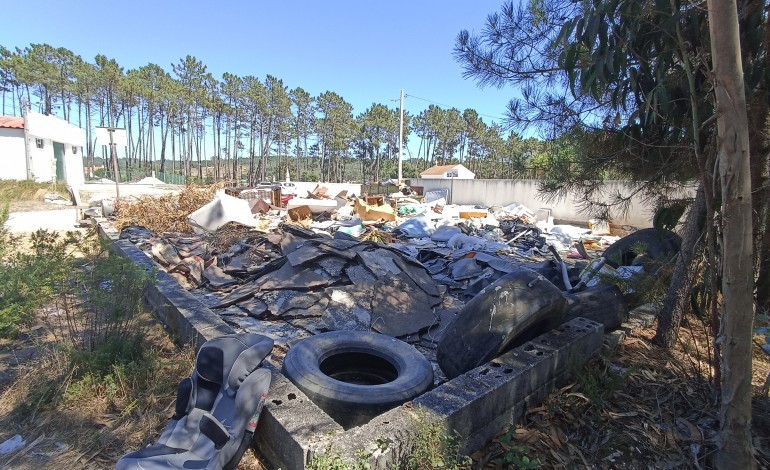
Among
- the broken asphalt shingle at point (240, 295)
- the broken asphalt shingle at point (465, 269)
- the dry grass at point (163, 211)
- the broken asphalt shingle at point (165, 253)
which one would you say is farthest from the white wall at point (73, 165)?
the broken asphalt shingle at point (465, 269)

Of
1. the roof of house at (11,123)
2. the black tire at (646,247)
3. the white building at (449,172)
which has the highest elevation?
the roof of house at (11,123)

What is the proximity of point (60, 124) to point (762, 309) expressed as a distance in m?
37.0

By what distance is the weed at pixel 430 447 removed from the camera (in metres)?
1.88

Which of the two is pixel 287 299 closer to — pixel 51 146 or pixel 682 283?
pixel 682 283

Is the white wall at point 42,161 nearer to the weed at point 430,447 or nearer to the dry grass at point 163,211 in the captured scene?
the dry grass at point 163,211

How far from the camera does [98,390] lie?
284cm

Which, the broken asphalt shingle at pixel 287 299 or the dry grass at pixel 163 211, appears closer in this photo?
the broken asphalt shingle at pixel 287 299

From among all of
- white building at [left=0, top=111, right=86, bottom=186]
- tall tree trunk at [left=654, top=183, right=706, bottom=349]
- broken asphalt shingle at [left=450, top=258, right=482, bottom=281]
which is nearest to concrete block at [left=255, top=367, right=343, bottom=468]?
tall tree trunk at [left=654, top=183, right=706, bottom=349]

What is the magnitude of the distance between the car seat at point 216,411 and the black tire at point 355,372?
1.19 feet

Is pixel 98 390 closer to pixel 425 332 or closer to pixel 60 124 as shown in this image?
pixel 425 332

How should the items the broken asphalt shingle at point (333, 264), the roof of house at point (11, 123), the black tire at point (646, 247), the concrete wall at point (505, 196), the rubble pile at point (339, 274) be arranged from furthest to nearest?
the roof of house at point (11, 123) < the concrete wall at point (505, 196) < the black tire at point (646, 247) < the broken asphalt shingle at point (333, 264) < the rubble pile at point (339, 274)

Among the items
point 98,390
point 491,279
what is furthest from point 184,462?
point 491,279

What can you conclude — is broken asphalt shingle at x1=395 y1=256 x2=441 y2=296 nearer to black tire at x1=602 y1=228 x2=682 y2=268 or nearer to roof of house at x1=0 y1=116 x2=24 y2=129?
black tire at x1=602 y1=228 x2=682 y2=268

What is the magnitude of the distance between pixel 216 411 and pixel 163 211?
9459 mm
